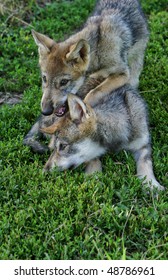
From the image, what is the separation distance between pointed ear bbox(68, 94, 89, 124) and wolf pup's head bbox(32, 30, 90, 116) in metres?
0.54

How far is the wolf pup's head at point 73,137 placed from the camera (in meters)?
5.61

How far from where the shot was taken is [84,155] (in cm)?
570

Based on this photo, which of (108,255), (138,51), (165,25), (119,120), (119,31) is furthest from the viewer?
(165,25)

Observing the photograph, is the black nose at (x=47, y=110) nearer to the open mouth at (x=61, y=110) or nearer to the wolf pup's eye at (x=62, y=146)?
the open mouth at (x=61, y=110)

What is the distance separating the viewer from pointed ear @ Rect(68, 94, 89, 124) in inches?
214

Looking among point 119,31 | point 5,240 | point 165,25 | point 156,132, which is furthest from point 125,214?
point 165,25

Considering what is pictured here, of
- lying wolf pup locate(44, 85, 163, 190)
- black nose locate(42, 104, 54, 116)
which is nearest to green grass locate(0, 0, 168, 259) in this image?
lying wolf pup locate(44, 85, 163, 190)

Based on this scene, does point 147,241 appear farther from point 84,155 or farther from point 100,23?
point 100,23

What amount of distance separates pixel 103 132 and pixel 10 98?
7.69 feet

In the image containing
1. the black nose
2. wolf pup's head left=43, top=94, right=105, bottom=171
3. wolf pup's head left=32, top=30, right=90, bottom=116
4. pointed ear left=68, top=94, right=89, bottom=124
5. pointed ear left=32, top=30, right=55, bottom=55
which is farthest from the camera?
pointed ear left=32, top=30, right=55, bottom=55

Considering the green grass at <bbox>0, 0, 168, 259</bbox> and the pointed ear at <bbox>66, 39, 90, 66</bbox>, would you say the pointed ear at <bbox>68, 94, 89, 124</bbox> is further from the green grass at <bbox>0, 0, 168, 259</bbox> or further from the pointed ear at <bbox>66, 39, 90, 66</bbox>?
the pointed ear at <bbox>66, 39, 90, 66</bbox>

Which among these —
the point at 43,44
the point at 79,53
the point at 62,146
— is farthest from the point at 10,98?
the point at 62,146

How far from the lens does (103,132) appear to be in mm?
5840

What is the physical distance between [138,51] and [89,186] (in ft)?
9.98
